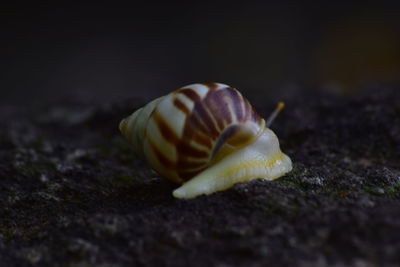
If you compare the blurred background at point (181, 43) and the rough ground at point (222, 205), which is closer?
the rough ground at point (222, 205)

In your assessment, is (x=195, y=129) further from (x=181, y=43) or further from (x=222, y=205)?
(x=181, y=43)

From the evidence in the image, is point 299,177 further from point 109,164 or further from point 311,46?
point 311,46

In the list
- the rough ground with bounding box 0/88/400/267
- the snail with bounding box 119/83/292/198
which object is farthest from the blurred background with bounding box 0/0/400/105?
the snail with bounding box 119/83/292/198

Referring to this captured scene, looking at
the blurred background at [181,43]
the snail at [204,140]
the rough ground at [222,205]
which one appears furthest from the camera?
the blurred background at [181,43]

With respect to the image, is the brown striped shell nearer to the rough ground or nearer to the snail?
the snail

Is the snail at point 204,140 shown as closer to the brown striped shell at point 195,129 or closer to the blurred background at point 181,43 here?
the brown striped shell at point 195,129

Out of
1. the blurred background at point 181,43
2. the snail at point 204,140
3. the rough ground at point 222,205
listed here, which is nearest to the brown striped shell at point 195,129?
the snail at point 204,140
